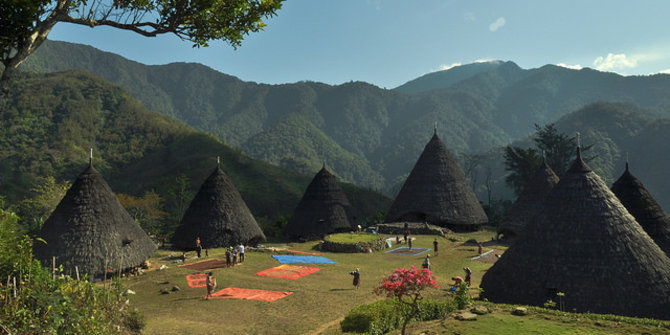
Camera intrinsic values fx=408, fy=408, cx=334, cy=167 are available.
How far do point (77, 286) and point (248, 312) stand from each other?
6.96 metres

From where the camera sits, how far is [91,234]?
75.4ft

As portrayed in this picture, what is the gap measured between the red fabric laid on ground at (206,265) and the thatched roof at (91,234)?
2.64 metres

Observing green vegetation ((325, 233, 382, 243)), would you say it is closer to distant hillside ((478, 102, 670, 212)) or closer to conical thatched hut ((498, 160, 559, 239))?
conical thatched hut ((498, 160, 559, 239))

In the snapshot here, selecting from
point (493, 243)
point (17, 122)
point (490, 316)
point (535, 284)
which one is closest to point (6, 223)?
point (490, 316)

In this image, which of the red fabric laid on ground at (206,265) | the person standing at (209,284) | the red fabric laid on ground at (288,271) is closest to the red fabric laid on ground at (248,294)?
the person standing at (209,284)

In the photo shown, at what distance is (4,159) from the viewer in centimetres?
7006

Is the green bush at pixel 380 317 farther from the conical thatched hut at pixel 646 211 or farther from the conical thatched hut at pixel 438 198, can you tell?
the conical thatched hut at pixel 438 198

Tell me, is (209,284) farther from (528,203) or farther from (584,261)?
(528,203)

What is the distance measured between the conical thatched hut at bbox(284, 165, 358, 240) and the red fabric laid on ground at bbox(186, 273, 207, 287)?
15604mm

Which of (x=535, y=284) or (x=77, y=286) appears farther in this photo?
(x=535, y=284)

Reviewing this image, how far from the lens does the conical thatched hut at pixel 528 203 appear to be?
32.4m

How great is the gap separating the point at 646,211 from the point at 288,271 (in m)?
20.8

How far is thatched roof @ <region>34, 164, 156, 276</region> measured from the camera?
22.2 meters

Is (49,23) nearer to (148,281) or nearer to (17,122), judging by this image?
(148,281)
